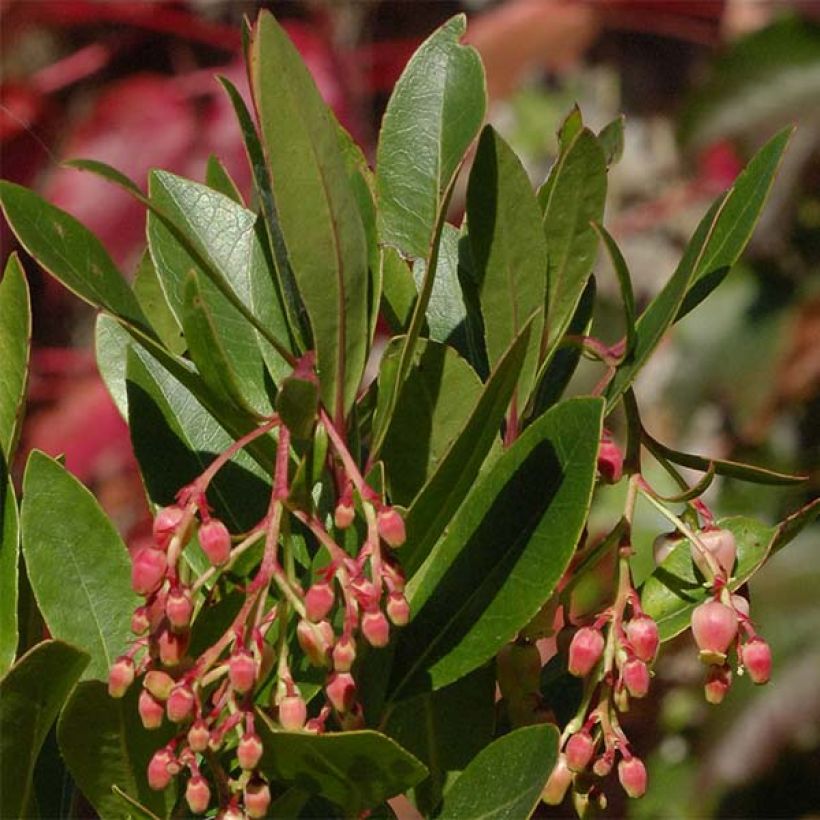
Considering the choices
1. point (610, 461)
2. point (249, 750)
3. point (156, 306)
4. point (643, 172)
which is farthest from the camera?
point (643, 172)

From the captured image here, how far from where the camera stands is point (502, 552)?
0.62 metres

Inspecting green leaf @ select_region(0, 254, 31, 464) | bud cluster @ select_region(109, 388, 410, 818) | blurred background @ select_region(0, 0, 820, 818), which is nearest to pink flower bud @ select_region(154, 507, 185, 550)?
bud cluster @ select_region(109, 388, 410, 818)

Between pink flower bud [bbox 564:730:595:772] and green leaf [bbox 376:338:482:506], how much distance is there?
12cm

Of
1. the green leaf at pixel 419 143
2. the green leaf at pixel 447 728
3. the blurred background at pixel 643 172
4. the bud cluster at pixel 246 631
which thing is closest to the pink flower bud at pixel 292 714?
the bud cluster at pixel 246 631

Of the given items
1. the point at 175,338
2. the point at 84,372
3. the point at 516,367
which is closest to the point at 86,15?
the point at 84,372

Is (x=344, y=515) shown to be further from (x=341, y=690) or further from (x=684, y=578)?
(x=684, y=578)

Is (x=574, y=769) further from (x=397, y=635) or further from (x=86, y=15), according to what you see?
(x=86, y=15)

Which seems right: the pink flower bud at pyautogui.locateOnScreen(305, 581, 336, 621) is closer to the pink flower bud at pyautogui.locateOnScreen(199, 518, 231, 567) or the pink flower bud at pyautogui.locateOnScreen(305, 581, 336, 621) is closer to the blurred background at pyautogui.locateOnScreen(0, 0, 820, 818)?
the pink flower bud at pyautogui.locateOnScreen(199, 518, 231, 567)

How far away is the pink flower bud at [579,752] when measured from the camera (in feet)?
2.03

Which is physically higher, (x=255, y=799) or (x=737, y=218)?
(x=737, y=218)

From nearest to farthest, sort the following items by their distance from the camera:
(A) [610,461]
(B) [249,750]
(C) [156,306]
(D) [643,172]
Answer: (B) [249,750] → (A) [610,461] → (C) [156,306] → (D) [643,172]

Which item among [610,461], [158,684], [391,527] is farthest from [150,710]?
[610,461]

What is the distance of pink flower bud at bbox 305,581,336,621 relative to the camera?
0.55 metres

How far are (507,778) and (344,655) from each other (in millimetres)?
93
